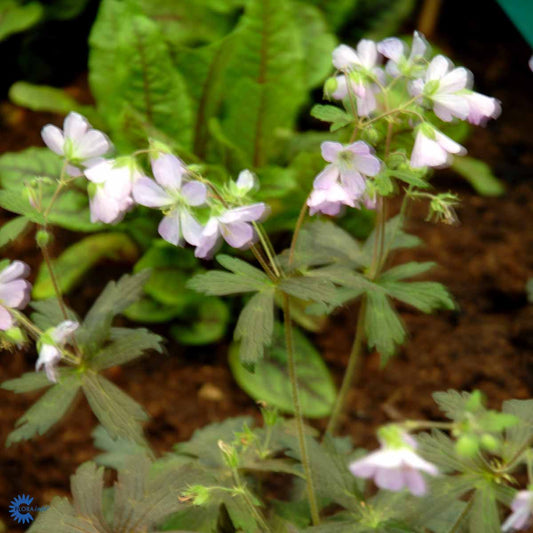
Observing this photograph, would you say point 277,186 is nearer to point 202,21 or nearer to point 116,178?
point 202,21

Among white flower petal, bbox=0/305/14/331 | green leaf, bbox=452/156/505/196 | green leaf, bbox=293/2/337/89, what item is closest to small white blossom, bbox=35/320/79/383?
white flower petal, bbox=0/305/14/331

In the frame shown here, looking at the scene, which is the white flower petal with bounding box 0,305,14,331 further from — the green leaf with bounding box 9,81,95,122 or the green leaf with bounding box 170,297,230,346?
the green leaf with bounding box 9,81,95,122

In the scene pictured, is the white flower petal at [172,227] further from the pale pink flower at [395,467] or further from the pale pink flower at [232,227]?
the pale pink flower at [395,467]

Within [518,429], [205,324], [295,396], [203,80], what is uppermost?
[518,429]

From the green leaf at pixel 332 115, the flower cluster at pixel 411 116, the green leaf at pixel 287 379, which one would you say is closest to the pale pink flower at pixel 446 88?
the flower cluster at pixel 411 116

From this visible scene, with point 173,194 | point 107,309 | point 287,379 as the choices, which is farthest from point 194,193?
point 287,379

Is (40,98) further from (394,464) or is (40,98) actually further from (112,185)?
(394,464)

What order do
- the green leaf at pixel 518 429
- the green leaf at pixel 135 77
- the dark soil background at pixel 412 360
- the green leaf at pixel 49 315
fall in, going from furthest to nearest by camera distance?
the green leaf at pixel 135 77
the dark soil background at pixel 412 360
the green leaf at pixel 49 315
the green leaf at pixel 518 429
